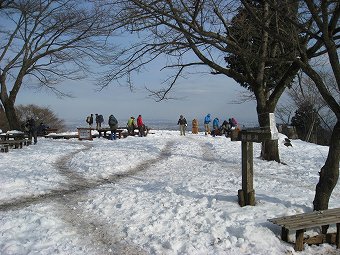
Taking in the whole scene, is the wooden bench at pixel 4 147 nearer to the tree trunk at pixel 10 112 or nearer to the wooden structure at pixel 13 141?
the wooden structure at pixel 13 141

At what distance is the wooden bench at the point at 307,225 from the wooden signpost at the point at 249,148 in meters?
1.29

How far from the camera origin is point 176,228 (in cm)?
611

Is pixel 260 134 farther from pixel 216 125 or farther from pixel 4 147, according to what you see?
pixel 216 125

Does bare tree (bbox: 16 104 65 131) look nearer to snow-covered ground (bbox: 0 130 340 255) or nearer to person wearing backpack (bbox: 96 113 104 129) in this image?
person wearing backpack (bbox: 96 113 104 129)

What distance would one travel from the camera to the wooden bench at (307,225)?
5.56m

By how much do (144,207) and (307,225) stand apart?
9.97 ft

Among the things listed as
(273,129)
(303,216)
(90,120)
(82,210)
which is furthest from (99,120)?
(303,216)

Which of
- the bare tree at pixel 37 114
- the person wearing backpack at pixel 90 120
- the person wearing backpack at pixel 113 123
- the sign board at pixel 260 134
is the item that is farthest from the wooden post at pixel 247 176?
the bare tree at pixel 37 114

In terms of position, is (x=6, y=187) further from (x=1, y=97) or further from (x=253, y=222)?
(x=1, y=97)

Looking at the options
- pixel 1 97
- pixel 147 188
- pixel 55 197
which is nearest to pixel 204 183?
pixel 147 188

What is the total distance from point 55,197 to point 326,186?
5.59 m

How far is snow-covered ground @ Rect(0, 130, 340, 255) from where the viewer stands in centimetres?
555

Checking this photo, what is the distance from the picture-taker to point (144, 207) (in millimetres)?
7184

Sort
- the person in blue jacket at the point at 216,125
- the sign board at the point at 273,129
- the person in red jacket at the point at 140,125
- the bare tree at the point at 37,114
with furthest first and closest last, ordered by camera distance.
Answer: the bare tree at the point at 37,114 < the person in blue jacket at the point at 216,125 < the person in red jacket at the point at 140,125 < the sign board at the point at 273,129
